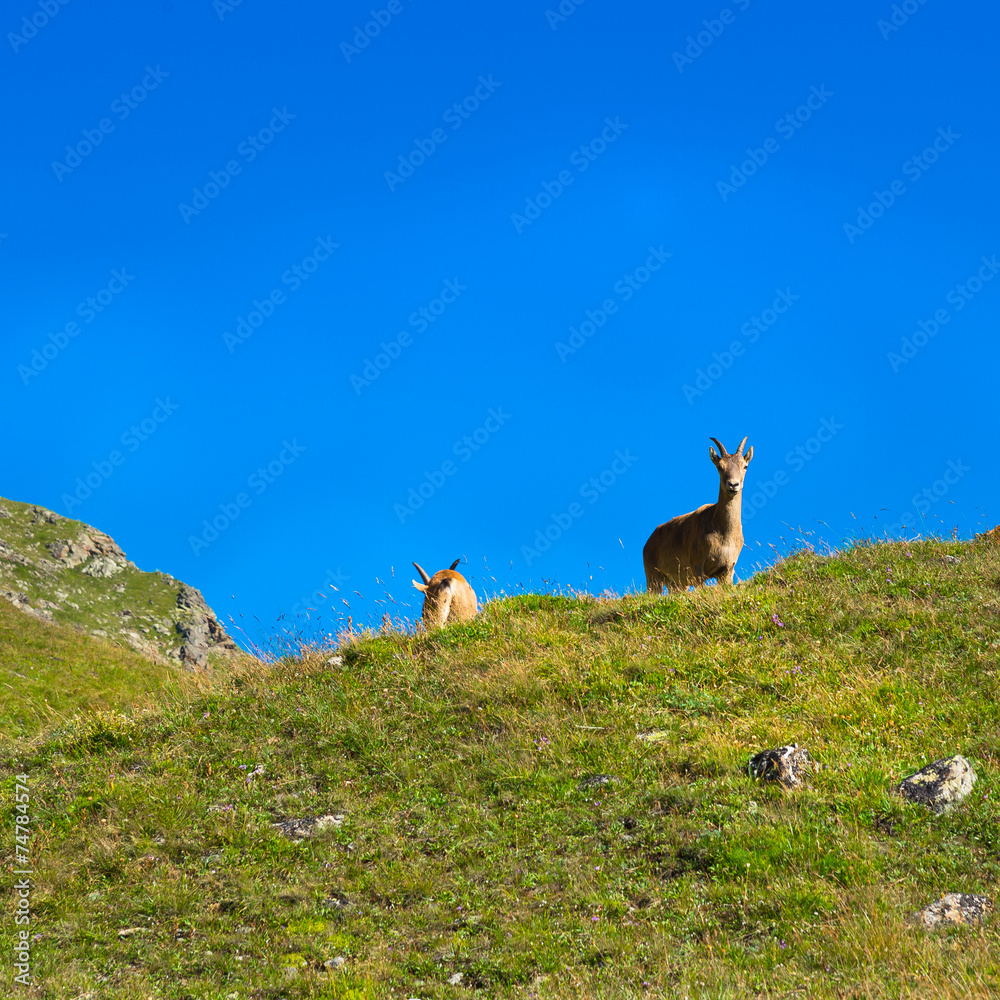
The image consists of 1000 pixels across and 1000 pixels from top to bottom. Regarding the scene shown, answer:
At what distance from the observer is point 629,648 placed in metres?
14.6

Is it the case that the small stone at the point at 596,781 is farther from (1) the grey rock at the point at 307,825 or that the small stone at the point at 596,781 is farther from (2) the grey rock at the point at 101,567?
(2) the grey rock at the point at 101,567

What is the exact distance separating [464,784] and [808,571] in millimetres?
9641

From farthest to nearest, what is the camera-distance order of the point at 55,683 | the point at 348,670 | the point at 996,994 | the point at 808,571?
the point at 55,683 → the point at 808,571 → the point at 348,670 → the point at 996,994

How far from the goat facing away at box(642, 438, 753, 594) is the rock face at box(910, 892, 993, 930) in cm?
1152

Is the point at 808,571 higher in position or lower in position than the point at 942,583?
higher

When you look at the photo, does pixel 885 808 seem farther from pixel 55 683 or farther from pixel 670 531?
pixel 55 683

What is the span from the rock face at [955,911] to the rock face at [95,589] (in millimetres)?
121087

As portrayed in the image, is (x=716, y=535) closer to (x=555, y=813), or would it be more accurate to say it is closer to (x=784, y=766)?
(x=784, y=766)

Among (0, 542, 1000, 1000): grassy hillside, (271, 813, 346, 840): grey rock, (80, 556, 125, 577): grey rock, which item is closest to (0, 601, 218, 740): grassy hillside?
(0, 542, 1000, 1000): grassy hillside

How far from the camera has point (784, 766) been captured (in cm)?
1011

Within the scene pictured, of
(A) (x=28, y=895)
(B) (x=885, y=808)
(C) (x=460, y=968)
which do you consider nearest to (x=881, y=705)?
(B) (x=885, y=808)

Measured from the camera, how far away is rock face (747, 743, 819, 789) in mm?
10008

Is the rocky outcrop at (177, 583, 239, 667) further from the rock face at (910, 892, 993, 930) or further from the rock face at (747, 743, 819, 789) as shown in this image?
the rock face at (910, 892, 993, 930)

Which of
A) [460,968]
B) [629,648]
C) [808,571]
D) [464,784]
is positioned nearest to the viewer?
[460,968]
